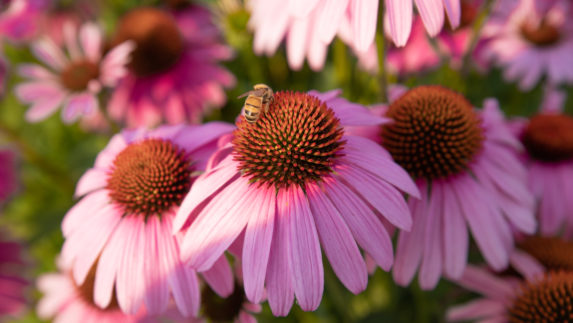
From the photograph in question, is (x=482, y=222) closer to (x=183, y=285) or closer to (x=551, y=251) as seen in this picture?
(x=551, y=251)

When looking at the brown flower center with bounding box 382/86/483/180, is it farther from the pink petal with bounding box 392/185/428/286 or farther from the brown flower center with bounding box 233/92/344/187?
the brown flower center with bounding box 233/92/344/187

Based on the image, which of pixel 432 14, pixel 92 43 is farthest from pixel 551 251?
pixel 92 43

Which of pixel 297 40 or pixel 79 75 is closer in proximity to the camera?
pixel 297 40

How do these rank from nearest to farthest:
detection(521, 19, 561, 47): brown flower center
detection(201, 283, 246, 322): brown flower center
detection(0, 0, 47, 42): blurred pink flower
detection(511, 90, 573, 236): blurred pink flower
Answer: detection(201, 283, 246, 322): brown flower center < detection(511, 90, 573, 236): blurred pink flower < detection(0, 0, 47, 42): blurred pink flower < detection(521, 19, 561, 47): brown flower center

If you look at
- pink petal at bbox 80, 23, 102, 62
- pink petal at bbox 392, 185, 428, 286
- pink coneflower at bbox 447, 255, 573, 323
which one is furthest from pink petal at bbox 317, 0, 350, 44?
pink petal at bbox 80, 23, 102, 62

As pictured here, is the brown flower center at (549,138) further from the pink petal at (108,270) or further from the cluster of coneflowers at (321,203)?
the pink petal at (108,270)

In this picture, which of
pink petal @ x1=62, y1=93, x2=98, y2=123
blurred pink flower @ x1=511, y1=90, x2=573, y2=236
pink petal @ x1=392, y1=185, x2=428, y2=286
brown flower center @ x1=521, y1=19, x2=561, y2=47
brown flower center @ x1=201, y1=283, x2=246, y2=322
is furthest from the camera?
brown flower center @ x1=521, y1=19, x2=561, y2=47

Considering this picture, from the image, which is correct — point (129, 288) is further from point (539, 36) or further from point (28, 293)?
point (539, 36)
